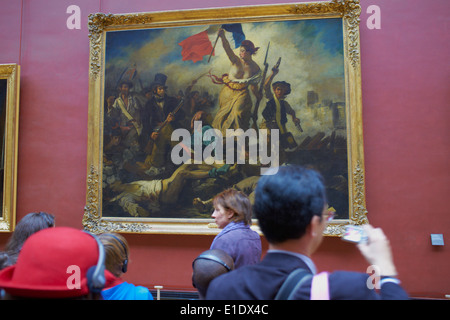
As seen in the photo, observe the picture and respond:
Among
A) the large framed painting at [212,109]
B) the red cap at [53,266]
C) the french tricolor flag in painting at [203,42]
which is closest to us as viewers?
the red cap at [53,266]

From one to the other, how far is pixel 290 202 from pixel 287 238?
16cm

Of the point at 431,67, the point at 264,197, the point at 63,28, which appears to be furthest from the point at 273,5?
the point at 264,197

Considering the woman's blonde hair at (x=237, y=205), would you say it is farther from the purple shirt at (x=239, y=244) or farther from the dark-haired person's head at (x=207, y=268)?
the dark-haired person's head at (x=207, y=268)

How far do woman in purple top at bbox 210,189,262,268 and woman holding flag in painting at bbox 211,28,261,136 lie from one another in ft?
7.37

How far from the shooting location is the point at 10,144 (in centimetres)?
625

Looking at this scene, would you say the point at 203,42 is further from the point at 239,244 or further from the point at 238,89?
the point at 239,244

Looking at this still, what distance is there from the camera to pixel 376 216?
5.49 meters

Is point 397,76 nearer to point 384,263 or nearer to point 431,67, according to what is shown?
point 431,67

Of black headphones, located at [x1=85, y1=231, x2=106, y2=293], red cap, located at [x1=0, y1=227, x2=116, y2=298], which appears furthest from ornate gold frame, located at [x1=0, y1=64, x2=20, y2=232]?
black headphones, located at [x1=85, y1=231, x2=106, y2=293]

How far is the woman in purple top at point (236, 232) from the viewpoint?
3213 mm

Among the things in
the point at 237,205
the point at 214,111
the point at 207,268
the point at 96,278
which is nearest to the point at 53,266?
the point at 96,278

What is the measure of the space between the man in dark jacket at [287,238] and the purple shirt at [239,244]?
5.31ft

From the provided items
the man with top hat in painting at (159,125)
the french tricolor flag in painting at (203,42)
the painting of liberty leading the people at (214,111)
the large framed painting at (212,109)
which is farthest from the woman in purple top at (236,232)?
the french tricolor flag in painting at (203,42)
